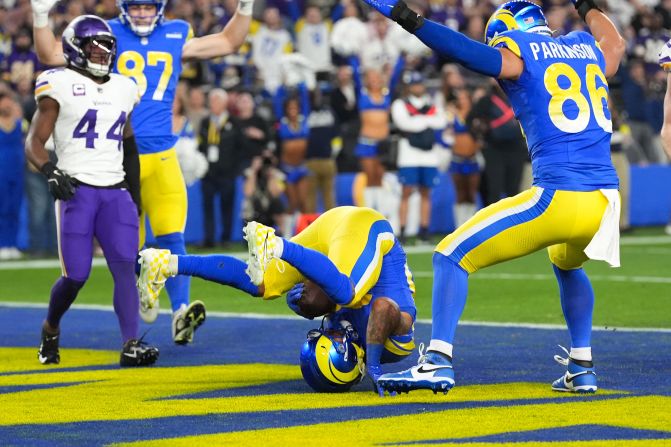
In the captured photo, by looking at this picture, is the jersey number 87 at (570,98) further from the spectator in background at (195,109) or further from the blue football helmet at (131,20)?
the spectator in background at (195,109)

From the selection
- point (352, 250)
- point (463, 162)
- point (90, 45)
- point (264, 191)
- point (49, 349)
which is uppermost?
point (90, 45)

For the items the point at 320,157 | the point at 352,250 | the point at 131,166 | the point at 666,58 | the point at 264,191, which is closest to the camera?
the point at 352,250

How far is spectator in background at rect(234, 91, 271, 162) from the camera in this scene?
1906 cm

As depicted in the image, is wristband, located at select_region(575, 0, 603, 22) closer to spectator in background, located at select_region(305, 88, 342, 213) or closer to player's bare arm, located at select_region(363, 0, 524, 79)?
player's bare arm, located at select_region(363, 0, 524, 79)

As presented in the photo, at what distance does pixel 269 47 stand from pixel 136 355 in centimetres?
1292

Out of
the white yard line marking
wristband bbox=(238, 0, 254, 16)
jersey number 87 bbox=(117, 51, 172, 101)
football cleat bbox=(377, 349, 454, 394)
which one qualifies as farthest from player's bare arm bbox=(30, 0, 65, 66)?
the white yard line marking

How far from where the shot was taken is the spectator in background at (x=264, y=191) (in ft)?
62.2

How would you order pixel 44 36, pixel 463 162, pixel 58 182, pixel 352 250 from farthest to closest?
pixel 463 162, pixel 44 36, pixel 58 182, pixel 352 250

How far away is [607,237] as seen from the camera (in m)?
7.08

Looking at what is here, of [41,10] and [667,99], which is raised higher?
[41,10]

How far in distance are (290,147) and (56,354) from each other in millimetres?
10788

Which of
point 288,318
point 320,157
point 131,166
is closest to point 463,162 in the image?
point 320,157

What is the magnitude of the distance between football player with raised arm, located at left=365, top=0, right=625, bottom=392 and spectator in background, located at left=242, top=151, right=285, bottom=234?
38.3ft

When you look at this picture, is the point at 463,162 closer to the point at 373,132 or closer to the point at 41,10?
the point at 373,132
